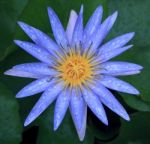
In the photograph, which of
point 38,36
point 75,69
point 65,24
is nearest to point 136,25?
point 65,24

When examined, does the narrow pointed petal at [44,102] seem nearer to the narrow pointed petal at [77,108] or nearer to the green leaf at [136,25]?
the narrow pointed petal at [77,108]

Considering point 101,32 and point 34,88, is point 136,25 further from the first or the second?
point 34,88

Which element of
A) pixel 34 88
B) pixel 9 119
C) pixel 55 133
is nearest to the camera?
pixel 34 88

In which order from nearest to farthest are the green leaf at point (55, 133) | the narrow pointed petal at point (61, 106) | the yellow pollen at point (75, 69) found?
the narrow pointed petal at point (61, 106)
the yellow pollen at point (75, 69)
the green leaf at point (55, 133)

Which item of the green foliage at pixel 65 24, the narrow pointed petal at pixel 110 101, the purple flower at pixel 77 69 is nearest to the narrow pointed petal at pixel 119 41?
the purple flower at pixel 77 69

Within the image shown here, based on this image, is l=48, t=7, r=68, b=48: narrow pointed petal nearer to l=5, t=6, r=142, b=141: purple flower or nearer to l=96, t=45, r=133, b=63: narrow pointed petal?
l=5, t=6, r=142, b=141: purple flower

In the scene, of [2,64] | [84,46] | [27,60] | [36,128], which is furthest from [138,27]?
[36,128]
